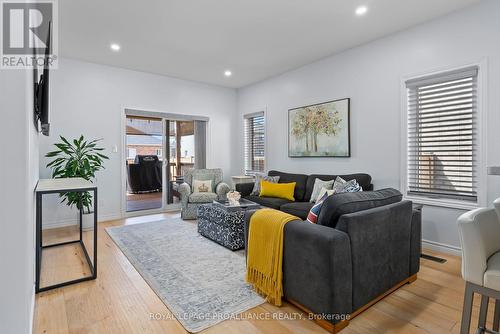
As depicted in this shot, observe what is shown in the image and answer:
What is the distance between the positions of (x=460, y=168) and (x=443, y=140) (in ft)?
1.19

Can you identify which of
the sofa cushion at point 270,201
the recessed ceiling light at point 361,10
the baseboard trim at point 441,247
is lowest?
the baseboard trim at point 441,247

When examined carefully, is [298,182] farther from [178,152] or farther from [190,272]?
[178,152]

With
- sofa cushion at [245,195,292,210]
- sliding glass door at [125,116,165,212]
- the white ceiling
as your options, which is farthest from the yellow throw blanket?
sliding glass door at [125,116,165,212]

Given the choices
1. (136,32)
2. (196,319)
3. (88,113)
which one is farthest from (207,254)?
(88,113)

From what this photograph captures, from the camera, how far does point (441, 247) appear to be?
306 cm

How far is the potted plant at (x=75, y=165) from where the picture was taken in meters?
3.79

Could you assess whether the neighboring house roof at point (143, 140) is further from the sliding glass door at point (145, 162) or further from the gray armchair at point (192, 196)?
the gray armchair at point (192, 196)

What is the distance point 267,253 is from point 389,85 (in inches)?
112

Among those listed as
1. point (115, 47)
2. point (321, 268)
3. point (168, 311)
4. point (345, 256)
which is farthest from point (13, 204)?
point (115, 47)

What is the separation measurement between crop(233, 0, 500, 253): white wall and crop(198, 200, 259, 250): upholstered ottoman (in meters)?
1.79

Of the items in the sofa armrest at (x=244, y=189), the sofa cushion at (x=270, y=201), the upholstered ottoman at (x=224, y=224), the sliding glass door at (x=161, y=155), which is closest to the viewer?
the upholstered ottoman at (x=224, y=224)

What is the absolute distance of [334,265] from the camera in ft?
5.24

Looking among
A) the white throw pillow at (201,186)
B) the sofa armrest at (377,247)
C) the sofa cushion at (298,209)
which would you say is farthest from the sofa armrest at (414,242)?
the white throw pillow at (201,186)

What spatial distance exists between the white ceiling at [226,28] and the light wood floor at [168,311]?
108 inches
